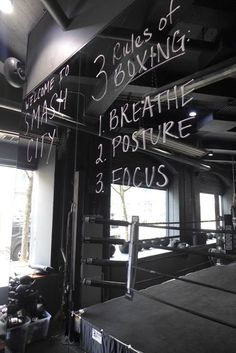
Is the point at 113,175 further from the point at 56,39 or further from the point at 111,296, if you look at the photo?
the point at 56,39

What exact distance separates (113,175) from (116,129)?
32 centimetres

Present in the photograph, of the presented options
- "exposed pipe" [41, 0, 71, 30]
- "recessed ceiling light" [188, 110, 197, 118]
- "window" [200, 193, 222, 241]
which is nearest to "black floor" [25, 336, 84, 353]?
"window" [200, 193, 222, 241]

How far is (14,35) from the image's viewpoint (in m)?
2.44

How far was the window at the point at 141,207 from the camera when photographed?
164cm

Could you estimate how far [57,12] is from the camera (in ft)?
5.71

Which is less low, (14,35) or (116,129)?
(14,35)

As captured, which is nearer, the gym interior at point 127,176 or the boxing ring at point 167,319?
the boxing ring at point 167,319

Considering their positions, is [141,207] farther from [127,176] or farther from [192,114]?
[192,114]

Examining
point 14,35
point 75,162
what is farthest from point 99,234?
point 14,35

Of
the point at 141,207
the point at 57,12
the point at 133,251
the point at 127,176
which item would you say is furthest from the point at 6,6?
the point at 133,251

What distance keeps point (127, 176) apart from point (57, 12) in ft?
3.91

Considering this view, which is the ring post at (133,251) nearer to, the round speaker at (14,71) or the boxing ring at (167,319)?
the boxing ring at (167,319)

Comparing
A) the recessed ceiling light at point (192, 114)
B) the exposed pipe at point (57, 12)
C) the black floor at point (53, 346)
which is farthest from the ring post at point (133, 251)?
the exposed pipe at point (57, 12)

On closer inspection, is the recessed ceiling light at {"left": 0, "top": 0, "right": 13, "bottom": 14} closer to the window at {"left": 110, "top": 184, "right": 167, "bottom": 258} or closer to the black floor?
the window at {"left": 110, "top": 184, "right": 167, "bottom": 258}
